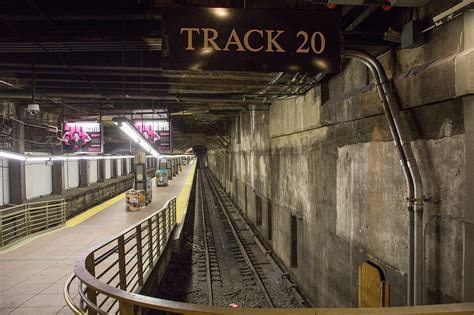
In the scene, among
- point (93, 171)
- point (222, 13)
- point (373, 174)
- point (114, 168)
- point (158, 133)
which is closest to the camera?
point (222, 13)

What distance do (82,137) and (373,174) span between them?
9.84 meters

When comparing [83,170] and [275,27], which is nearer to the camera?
[275,27]

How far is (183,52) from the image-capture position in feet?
11.2

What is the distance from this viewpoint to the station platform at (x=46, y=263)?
16.8 ft

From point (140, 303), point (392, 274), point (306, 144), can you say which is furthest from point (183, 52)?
point (306, 144)

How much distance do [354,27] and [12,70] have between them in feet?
22.3

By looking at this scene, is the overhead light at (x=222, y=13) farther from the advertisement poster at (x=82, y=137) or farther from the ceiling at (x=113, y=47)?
the advertisement poster at (x=82, y=137)

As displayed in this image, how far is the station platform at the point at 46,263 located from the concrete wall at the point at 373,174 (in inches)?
172

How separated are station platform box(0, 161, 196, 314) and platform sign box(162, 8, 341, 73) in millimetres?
3922

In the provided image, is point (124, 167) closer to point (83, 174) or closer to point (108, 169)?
point (108, 169)

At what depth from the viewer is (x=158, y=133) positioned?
40.5 ft

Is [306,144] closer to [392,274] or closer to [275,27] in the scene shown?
[392,274]

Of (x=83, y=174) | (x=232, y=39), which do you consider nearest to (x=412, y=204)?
(x=232, y=39)

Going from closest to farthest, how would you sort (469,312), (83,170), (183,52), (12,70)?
1. (469,312)
2. (183,52)
3. (12,70)
4. (83,170)
